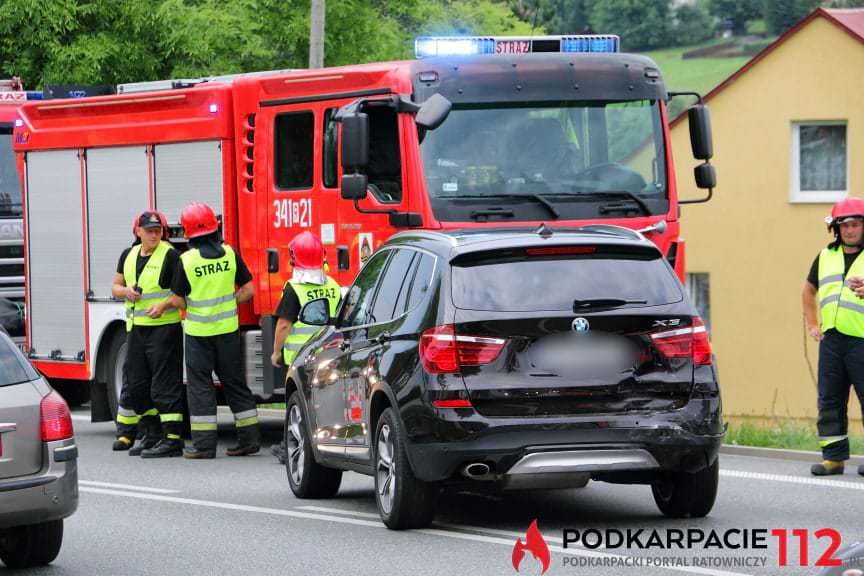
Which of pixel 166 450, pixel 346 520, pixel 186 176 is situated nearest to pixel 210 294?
pixel 166 450

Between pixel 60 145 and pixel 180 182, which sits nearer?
pixel 180 182

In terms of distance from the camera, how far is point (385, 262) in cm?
1038

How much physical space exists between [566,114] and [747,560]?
5.49m

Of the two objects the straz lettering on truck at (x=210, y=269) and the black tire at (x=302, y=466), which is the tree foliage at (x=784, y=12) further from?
the black tire at (x=302, y=466)

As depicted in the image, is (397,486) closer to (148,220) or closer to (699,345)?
(699,345)

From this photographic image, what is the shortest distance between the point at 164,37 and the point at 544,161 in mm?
15040

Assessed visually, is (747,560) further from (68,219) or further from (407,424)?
(68,219)

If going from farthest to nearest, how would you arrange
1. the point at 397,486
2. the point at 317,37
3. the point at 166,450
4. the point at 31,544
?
1. the point at 317,37
2. the point at 166,450
3. the point at 397,486
4. the point at 31,544

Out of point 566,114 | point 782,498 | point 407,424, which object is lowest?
point 782,498

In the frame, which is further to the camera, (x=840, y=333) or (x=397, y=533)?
(x=840, y=333)

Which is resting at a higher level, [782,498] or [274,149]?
[274,149]

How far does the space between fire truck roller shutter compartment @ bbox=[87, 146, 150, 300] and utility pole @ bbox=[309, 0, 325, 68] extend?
554 cm

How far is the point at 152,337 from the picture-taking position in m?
14.0

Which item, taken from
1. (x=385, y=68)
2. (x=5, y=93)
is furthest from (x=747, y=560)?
(x=5, y=93)
